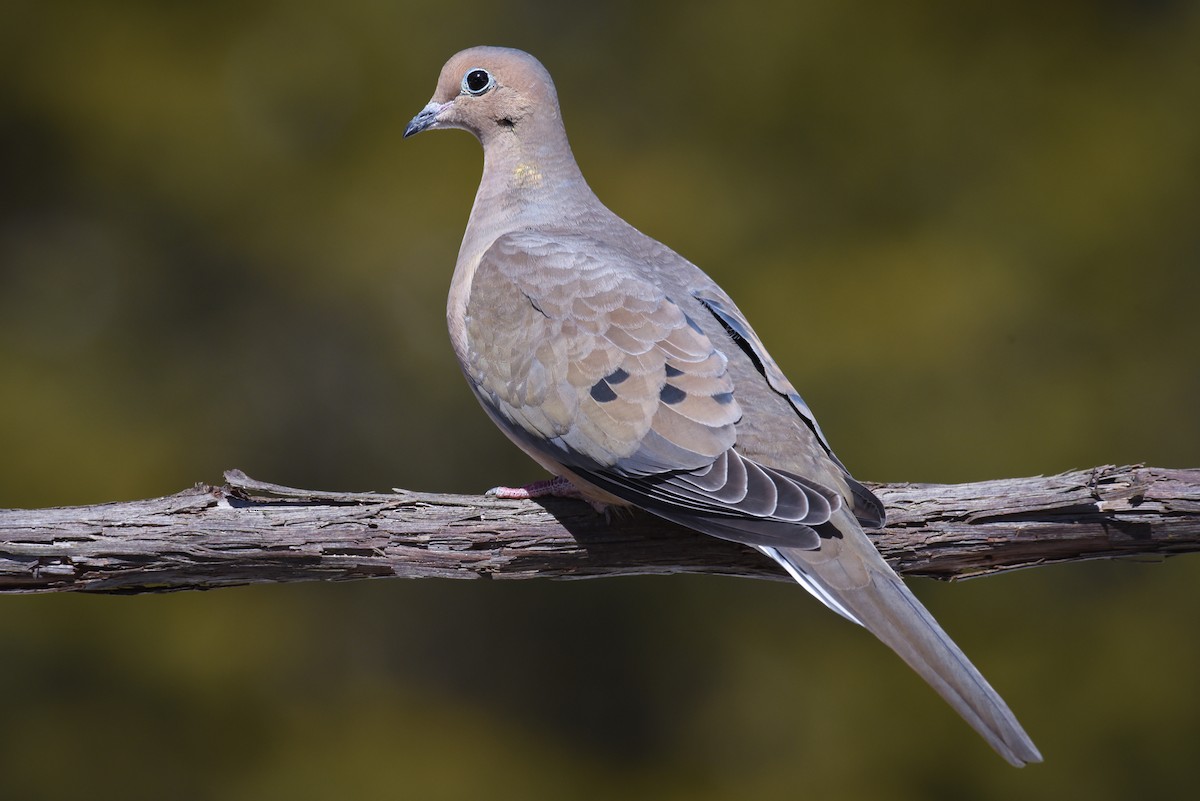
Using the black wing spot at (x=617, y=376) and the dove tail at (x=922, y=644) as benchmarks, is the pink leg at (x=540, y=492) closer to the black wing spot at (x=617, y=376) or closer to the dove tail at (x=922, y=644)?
the black wing spot at (x=617, y=376)

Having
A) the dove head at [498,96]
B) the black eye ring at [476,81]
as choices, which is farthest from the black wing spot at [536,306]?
the black eye ring at [476,81]

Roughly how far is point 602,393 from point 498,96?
0.95 m

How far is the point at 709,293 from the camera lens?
259 centimetres

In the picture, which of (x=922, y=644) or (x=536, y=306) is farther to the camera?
(x=536, y=306)

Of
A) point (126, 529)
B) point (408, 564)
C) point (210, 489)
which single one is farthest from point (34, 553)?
point (408, 564)

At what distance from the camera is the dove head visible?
2.88 metres

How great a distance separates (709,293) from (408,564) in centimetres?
84

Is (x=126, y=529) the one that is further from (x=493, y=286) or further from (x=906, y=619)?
(x=906, y=619)

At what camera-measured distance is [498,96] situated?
288cm

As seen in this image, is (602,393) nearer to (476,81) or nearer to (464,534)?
(464,534)

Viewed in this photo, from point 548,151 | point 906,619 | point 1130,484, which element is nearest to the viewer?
point 906,619

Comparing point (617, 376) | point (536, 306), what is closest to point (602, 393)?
point (617, 376)

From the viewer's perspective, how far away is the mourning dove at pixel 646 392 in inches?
79.3

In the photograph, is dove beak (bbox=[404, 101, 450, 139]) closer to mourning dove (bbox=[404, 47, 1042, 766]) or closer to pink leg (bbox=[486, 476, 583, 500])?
mourning dove (bbox=[404, 47, 1042, 766])
